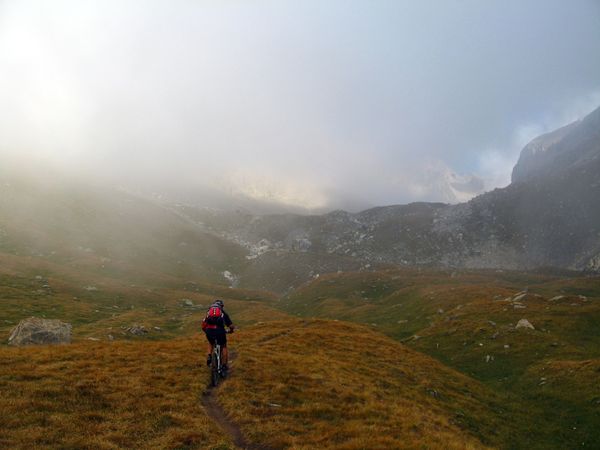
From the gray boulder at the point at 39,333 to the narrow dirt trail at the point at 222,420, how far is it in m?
17.6

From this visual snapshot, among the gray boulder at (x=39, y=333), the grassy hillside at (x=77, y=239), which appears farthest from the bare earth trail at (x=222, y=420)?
the grassy hillside at (x=77, y=239)

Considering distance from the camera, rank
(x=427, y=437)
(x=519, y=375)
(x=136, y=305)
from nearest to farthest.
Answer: (x=427, y=437)
(x=519, y=375)
(x=136, y=305)

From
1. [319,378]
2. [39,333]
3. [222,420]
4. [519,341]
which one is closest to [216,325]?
[222,420]

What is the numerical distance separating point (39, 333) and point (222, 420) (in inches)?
878

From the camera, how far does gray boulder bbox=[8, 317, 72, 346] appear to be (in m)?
30.9

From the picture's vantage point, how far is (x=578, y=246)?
192875mm

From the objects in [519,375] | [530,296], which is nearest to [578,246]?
[530,296]

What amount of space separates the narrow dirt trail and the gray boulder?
17.6 meters

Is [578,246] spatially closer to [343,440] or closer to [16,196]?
[343,440]

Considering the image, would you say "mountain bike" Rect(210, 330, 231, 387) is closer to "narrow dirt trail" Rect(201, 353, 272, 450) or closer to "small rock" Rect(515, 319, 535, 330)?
"narrow dirt trail" Rect(201, 353, 272, 450)

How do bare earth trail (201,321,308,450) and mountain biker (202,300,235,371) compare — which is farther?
mountain biker (202,300,235,371)

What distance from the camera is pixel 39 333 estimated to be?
1244 inches

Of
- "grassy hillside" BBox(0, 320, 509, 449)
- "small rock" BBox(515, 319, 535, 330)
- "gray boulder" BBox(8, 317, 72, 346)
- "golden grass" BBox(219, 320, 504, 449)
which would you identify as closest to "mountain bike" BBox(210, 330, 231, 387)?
"grassy hillside" BBox(0, 320, 509, 449)

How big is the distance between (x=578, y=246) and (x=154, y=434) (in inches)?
9102
